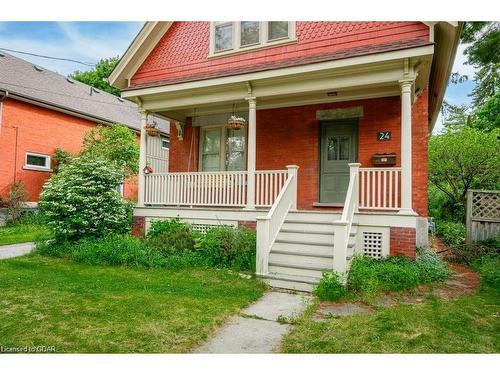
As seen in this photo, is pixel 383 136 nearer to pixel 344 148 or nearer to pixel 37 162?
pixel 344 148

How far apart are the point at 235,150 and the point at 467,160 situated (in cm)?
715

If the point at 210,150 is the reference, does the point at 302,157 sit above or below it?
below

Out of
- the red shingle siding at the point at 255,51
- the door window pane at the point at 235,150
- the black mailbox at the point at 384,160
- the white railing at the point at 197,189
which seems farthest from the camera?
the door window pane at the point at 235,150

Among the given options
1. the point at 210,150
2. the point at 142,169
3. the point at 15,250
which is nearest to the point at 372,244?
the point at 210,150

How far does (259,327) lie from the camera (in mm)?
4059

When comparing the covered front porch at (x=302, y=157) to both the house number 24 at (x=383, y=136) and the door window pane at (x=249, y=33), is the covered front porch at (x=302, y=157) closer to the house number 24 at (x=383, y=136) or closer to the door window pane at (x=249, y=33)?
the house number 24 at (x=383, y=136)

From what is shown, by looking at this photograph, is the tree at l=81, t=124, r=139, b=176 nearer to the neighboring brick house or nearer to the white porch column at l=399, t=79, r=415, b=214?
the neighboring brick house

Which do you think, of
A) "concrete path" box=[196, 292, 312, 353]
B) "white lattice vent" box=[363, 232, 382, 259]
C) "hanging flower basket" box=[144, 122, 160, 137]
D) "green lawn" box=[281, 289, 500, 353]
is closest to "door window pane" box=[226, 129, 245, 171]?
"hanging flower basket" box=[144, 122, 160, 137]

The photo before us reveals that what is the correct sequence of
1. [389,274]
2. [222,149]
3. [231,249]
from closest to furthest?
[389,274]
[231,249]
[222,149]

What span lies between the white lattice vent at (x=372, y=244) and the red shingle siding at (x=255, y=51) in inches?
138

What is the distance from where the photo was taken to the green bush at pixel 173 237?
24.6ft

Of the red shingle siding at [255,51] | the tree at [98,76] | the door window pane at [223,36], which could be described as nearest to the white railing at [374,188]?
the red shingle siding at [255,51]

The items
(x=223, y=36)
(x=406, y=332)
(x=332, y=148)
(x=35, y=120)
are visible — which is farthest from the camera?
(x=35, y=120)

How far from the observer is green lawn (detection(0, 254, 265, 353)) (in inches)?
140
